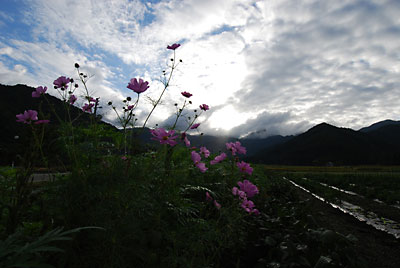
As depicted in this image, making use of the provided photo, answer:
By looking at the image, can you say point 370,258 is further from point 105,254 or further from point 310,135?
point 310,135

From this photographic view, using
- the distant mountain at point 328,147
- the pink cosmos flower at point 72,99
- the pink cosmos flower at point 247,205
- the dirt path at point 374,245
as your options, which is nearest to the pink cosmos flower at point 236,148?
the pink cosmos flower at point 247,205

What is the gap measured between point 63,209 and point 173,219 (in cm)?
87

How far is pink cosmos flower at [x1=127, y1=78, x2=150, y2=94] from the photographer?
5.76 ft

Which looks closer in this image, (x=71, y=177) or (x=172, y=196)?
(x=71, y=177)

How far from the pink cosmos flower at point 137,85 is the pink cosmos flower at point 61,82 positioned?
0.65m

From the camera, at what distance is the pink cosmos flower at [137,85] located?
1.75 meters

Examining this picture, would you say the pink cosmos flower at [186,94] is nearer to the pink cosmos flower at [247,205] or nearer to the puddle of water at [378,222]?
the pink cosmos flower at [247,205]

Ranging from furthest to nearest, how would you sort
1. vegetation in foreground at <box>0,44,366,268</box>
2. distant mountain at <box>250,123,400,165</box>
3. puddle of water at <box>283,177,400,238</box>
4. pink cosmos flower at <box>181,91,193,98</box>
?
distant mountain at <box>250,123,400,165</box> → puddle of water at <box>283,177,400,238</box> → pink cosmos flower at <box>181,91,193,98</box> → vegetation in foreground at <box>0,44,366,268</box>

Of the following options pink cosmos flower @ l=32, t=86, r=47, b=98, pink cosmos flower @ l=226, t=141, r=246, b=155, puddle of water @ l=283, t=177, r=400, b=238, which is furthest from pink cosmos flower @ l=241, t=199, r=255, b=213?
puddle of water @ l=283, t=177, r=400, b=238

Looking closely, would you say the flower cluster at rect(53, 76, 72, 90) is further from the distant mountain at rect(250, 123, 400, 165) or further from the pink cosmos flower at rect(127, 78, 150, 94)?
the distant mountain at rect(250, 123, 400, 165)

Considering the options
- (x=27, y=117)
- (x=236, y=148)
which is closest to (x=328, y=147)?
(x=236, y=148)

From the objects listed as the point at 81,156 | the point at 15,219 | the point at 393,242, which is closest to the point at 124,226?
the point at 15,219

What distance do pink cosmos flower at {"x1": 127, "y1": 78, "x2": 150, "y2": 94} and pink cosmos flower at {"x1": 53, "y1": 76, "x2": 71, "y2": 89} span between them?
646 mm

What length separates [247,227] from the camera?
276 cm
